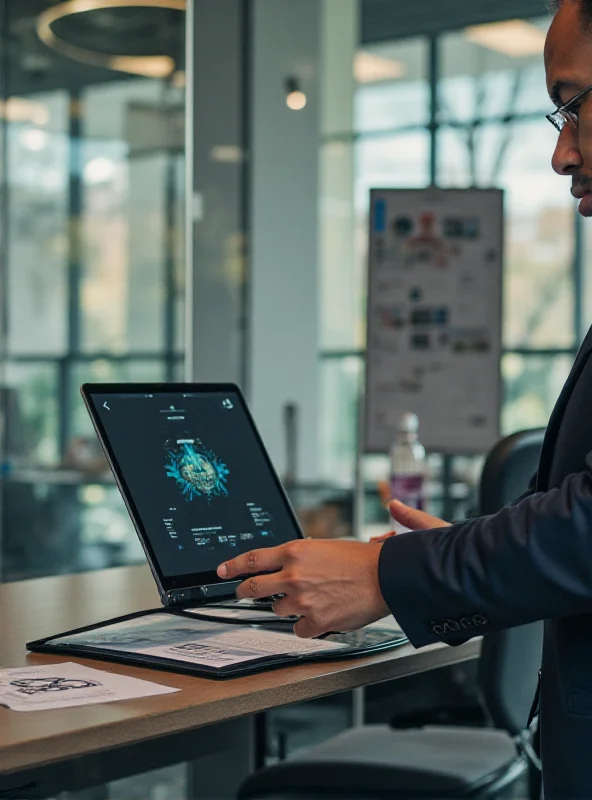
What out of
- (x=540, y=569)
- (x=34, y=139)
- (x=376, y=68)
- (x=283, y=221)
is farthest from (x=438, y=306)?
(x=376, y=68)

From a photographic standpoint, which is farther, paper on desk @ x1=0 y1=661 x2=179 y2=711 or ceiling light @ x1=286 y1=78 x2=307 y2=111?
ceiling light @ x1=286 y1=78 x2=307 y2=111

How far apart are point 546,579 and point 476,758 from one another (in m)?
1.09

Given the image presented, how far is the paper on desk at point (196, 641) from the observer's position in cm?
161

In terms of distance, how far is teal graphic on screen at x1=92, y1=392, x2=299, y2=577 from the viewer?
1754 millimetres

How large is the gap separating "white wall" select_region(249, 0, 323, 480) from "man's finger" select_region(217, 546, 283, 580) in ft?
14.1

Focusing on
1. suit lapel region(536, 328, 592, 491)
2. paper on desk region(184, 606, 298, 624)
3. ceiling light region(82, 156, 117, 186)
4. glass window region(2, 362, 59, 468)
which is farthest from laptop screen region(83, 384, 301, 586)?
ceiling light region(82, 156, 117, 186)

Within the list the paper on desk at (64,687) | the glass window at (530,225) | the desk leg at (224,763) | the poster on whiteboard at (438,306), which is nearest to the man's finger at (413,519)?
the paper on desk at (64,687)

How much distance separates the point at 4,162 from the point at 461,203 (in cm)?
169

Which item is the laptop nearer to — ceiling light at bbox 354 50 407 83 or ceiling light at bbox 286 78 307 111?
ceiling light at bbox 286 78 307 111

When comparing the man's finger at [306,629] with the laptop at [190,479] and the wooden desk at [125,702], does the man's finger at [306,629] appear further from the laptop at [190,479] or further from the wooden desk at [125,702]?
the laptop at [190,479]

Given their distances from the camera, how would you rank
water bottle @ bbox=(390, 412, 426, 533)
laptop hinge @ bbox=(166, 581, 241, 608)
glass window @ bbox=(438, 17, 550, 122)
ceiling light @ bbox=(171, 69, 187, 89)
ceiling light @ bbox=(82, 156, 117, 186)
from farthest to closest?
glass window @ bbox=(438, 17, 550, 122), ceiling light @ bbox=(171, 69, 187, 89), ceiling light @ bbox=(82, 156, 117, 186), water bottle @ bbox=(390, 412, 426, 533), laptop hinge @ bbox=(166, 581, 241, 608)

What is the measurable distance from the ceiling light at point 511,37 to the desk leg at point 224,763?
8.04 metres

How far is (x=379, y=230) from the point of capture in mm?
4344

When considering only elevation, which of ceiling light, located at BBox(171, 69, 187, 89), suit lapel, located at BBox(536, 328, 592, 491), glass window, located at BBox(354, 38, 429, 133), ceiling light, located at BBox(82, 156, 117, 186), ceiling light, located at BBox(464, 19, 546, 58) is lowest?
suit lapel, located at BBox(536, 328, 592, 491)
